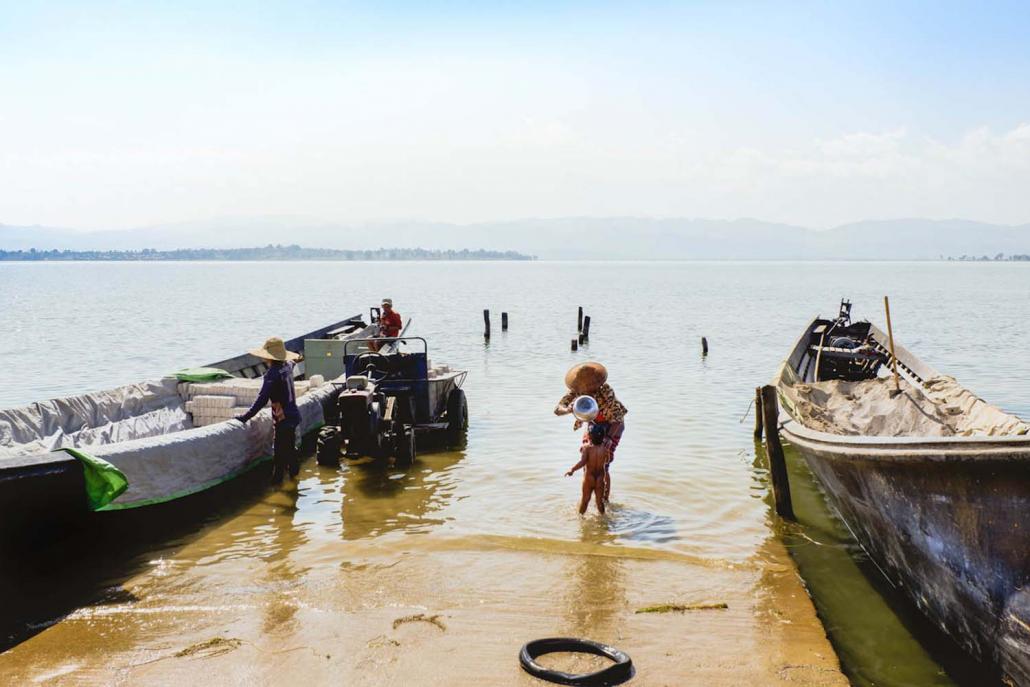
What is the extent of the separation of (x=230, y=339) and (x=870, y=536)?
40364 mm

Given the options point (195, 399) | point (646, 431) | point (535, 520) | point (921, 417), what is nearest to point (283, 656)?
point (535, 520)

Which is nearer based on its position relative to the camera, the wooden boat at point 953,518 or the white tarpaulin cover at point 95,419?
the wooden boat at point 953,518

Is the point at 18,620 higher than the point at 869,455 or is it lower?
lower

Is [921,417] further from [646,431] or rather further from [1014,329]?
[1014,329]

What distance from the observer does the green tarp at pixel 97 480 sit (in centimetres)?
791

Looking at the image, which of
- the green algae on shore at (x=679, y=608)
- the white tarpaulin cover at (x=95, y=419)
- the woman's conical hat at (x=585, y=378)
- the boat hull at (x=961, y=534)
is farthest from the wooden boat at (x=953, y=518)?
the white tarpaulin cover at (x=95, y=419)

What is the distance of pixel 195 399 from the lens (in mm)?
13195

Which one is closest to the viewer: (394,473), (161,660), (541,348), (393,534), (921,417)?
(161,660)

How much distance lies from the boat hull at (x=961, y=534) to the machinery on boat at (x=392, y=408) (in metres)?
6.60

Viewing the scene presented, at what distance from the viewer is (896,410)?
38.3 ft

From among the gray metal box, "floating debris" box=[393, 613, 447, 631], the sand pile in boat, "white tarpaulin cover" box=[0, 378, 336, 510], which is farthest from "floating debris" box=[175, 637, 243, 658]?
the gray metal box

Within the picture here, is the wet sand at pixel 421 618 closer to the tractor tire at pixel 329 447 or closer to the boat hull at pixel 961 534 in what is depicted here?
the boat hull at pixel 961 534

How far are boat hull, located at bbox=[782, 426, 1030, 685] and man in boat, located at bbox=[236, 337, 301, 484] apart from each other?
7.29 m

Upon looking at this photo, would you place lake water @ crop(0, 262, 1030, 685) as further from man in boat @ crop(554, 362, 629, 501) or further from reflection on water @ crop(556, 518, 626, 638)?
man in boat @ crop(554, 362, 629, 501)
